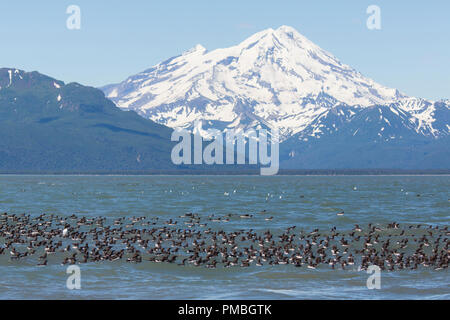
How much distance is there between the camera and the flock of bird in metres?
47.3

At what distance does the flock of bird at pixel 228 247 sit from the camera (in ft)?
155

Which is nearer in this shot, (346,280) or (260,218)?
(346,280)

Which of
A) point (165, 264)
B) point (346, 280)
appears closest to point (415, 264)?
point (346, 280)

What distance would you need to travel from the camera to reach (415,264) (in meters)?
45.6

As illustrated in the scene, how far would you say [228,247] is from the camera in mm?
54719

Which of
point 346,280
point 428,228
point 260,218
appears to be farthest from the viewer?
point 260,218
